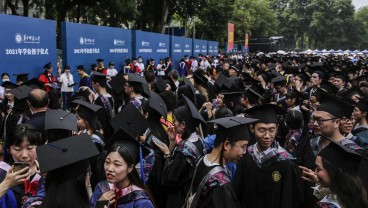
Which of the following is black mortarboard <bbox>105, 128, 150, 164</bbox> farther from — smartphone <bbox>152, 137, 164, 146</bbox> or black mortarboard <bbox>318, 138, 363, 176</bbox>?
black mortarboard <bbox>318, 138, 363, 176</bbox>

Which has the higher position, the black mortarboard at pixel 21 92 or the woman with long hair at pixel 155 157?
the black mortarboard at pixel 21 92

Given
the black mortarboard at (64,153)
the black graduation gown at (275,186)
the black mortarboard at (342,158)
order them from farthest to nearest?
the black graduation gown at (275,186) < the black mortarboard at (342,158) < the black mortarboard at (64,153)

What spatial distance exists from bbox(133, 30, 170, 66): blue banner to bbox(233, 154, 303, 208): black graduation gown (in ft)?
54.0

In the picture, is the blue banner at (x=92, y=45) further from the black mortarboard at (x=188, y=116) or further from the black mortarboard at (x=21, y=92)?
the black mortarboard at (x=188, y=116)

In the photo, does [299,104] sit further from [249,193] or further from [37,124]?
[37,124]

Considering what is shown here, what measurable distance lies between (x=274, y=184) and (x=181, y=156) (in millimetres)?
867

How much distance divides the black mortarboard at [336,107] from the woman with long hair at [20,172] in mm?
2900

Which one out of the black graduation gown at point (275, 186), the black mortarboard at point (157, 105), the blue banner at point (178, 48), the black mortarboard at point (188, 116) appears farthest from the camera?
the blue banner at point (178, 48)

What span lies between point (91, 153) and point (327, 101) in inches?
106

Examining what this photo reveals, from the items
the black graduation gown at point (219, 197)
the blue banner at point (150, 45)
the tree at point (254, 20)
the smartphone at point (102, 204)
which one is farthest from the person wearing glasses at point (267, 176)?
the tree at point (254, 20)

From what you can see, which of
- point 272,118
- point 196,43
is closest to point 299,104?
point 272,118

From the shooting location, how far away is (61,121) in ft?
13.5

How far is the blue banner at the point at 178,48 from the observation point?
25.9 metres

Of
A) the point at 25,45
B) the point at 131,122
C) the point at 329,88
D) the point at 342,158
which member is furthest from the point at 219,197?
the point at 25,45
